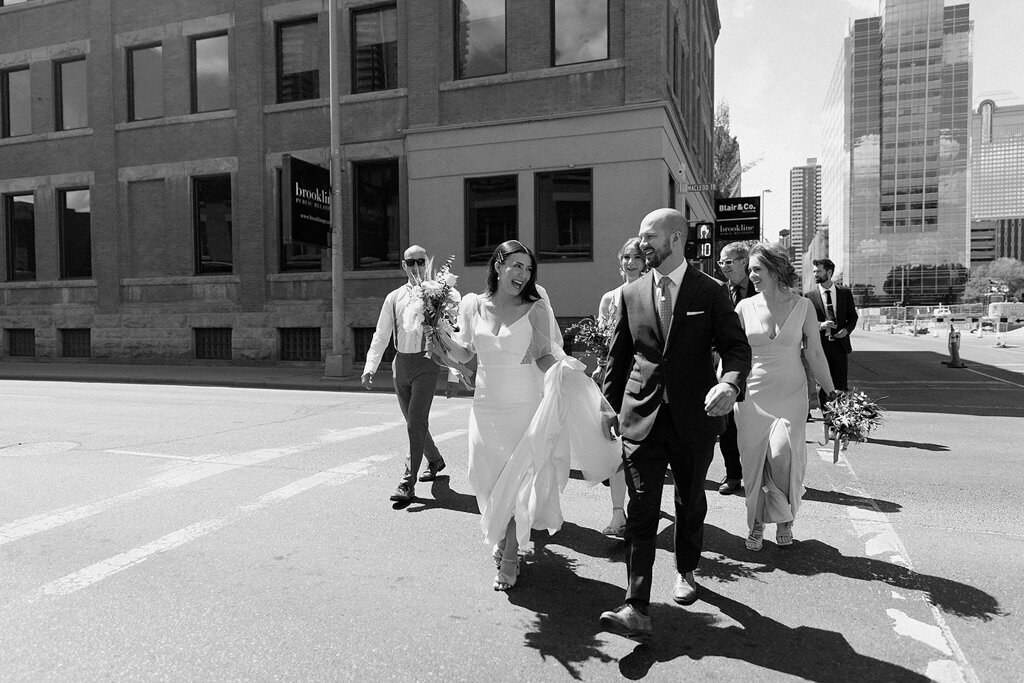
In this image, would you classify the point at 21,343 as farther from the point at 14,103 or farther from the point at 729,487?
the point at 729,487

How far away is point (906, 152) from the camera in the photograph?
504ft

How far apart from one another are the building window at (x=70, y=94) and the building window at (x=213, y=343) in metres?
8.12

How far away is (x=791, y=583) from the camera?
4094 millimetres

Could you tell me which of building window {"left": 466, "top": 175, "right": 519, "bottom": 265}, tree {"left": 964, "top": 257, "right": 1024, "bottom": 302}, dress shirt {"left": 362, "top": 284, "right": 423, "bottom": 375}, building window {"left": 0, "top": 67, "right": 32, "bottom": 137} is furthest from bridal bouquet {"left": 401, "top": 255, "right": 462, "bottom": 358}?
tree {"left": 964, "top": 257, "right": 1024, "bottom": 302}

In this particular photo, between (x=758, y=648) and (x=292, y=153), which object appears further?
(x=292, y=153)

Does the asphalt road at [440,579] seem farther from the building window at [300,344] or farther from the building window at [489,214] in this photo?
the building window at [300,344]

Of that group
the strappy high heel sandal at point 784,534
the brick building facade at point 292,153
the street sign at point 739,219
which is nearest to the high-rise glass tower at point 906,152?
the street sign at point 739,219

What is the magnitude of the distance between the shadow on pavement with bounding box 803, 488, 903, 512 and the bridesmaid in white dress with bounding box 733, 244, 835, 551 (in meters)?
1.26

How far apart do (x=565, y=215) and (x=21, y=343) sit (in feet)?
62.1

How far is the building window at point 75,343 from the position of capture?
2239cm

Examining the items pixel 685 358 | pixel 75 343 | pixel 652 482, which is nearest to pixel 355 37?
pixel 75 343

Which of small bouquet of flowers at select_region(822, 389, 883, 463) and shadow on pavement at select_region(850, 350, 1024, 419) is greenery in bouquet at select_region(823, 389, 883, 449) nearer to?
small bouquet of flowers at select_region(822, 389, 883, 463)

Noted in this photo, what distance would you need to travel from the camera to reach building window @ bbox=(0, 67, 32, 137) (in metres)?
23.2

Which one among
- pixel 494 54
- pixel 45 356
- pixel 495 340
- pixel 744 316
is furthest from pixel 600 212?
pixel 45 356
